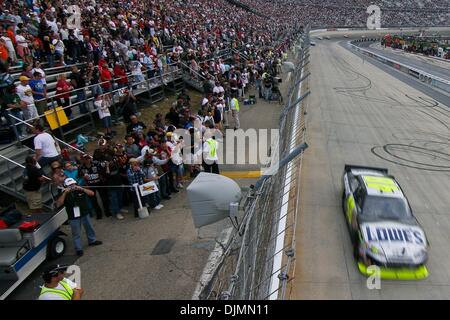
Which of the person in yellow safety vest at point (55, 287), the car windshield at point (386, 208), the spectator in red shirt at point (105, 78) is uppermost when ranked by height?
the spectator in red shirt at point (105, 78)

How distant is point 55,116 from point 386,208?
34.4 ft

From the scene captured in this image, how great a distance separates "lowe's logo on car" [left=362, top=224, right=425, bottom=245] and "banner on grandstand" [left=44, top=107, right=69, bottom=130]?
397 inches

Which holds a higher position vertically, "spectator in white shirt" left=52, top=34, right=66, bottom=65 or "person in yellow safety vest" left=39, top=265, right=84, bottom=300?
"spectator in white shirt" left=52, top=34, right=66, bottom=65

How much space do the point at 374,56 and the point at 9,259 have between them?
56.8 metres

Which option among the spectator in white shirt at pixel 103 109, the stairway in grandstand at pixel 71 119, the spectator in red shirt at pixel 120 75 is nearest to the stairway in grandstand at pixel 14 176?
the stairway in grandstand at pixel 71 119

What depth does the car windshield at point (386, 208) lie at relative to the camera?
328 inches

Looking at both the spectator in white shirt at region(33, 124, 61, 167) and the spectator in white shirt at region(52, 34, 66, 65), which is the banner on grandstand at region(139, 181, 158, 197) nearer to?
the spectator in white shirt at region(33, 124, 61, 167)

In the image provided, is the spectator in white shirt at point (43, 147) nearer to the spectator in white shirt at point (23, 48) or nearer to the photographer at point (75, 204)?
the photographer at point (75, 204)

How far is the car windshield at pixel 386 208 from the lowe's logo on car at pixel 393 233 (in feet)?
1.34

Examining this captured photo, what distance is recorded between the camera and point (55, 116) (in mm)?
12492

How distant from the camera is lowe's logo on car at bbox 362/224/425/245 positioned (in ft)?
24.9

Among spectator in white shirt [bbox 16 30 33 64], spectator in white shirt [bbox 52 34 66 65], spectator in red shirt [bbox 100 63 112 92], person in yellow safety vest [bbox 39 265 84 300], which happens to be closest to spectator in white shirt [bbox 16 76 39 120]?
spectator in white shirt [bbox 16 30 33 64]

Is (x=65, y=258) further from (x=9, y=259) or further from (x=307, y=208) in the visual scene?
(x=307, y=208)

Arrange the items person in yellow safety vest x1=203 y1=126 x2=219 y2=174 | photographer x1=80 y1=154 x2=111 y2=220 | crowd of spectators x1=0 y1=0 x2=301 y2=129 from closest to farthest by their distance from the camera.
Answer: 1. photographer x1=80 y1=154 x2=111 y2=220
2. person in yellow safety vest x1=203 y1=126 x2=219 y2=174
3. crowd of spectators x1=0 y1=0 x2=301 y2=129
